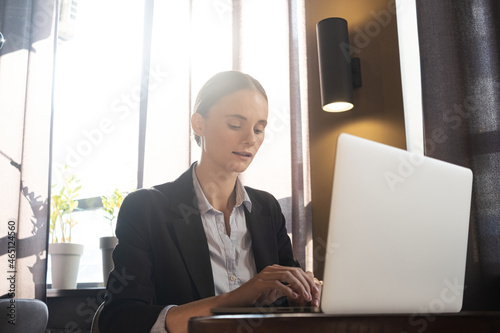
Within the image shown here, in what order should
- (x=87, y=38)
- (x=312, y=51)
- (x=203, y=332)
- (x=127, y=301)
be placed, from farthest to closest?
(x=87, y=38), (x=312, y=51), (x=127, y=301), (x=203, y=332)

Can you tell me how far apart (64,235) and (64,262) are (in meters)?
0.20

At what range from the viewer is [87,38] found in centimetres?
315

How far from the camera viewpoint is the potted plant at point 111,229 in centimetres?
254

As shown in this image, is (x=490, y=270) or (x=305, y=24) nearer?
(x=490, y=270)

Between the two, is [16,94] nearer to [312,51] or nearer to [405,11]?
[312,51]

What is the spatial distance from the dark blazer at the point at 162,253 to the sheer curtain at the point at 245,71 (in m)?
0.78

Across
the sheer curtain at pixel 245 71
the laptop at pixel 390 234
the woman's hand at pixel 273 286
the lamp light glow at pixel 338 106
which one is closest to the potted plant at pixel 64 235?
the sheer curtain at pixel 245 71

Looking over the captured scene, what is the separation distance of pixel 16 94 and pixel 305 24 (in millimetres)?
1783

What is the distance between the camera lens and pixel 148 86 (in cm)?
286

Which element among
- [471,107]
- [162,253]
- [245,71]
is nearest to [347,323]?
[162,253]

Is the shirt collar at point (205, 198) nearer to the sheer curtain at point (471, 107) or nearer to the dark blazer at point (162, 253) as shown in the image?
the dark blazer at point (162, 253)

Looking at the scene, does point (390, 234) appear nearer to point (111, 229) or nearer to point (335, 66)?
point (335, 66)

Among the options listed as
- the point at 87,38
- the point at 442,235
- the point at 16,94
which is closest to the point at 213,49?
the point at 87,38

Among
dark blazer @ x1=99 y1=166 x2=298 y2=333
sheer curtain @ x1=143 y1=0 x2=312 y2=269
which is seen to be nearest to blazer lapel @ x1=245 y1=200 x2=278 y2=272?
dark blazer @ x1=99 y1=166 x2=298 y2=333
